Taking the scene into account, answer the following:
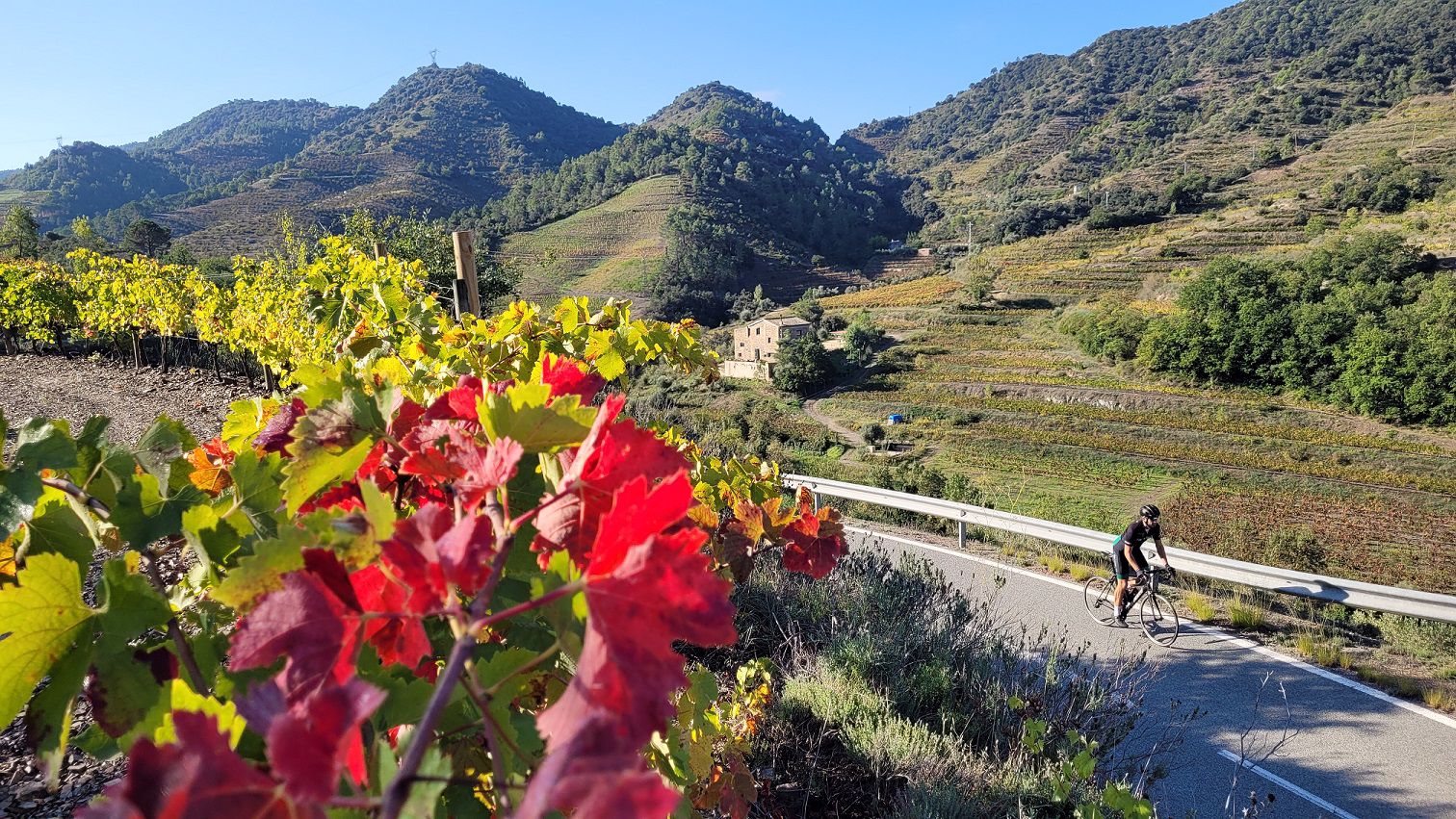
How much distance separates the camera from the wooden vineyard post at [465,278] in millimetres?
3074

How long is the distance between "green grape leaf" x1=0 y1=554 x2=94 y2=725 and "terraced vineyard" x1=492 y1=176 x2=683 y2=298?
43.3 meters

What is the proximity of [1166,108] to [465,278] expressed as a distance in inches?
3801

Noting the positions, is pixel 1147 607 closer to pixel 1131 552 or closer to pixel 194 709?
pixel 1131 552

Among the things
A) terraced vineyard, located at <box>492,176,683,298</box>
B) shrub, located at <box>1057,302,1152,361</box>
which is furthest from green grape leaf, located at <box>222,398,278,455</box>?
terraced vineyard, located at <box>492,176,683,298</box>

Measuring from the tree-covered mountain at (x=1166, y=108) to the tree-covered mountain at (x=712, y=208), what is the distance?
1012cm

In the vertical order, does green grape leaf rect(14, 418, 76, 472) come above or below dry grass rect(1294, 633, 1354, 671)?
above

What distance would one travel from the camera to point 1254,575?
5371mm

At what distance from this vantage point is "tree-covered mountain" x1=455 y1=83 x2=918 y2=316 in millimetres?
53719

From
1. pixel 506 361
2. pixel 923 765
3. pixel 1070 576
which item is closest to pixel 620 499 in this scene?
pixel 506 361

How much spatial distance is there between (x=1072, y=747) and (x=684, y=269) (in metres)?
49.2

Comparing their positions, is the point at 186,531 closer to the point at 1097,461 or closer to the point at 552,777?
the point at 552,777

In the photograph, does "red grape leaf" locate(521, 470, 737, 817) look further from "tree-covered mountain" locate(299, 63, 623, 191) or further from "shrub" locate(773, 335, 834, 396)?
"tree-covered mountain" locate(299, 63, 623, 191)

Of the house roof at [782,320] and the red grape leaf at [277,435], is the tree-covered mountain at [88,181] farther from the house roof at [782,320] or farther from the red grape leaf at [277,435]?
the red grape leaf at [277,435]

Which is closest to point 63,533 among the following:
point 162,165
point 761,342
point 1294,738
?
point 1294,738
